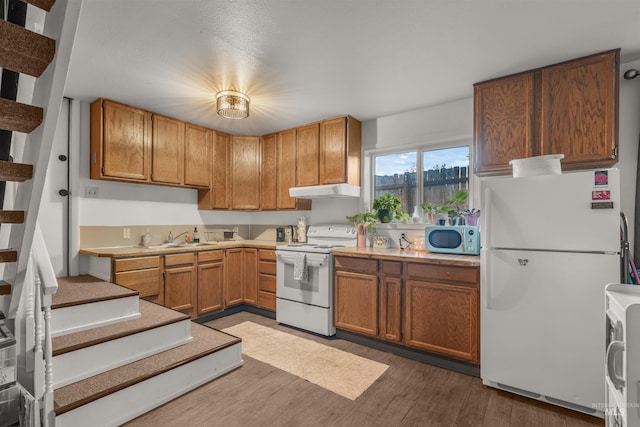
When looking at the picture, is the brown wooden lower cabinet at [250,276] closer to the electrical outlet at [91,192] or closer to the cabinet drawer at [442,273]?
the electrical outlet at [91,192]

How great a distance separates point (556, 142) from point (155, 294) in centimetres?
392

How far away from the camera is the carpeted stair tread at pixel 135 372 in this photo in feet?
5.98

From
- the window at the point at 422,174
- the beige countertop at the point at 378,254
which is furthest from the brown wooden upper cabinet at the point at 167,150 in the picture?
the window at the point at 422,174

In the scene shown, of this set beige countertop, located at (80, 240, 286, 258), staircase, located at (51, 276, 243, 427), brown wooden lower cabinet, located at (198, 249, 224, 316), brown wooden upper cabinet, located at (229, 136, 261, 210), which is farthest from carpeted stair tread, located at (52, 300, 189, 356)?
brown wooden upper cabinet, located at (229, 136, 261, 210)

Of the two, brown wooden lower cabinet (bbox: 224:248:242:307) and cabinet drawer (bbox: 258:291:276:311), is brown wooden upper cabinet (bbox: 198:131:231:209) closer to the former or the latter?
brown wooden lower cabinet (bbox: 224:248:242:307)

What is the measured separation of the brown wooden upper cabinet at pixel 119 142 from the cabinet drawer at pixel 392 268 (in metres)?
2.81

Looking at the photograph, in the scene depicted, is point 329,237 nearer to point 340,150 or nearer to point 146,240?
point 340,150

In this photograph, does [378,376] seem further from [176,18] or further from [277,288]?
[176,18]

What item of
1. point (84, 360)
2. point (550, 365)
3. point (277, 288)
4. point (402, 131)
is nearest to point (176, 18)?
point (84, 360)

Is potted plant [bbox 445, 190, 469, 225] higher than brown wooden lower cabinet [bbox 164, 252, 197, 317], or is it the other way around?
potted plant [bbox 445, 190, 469, 225]

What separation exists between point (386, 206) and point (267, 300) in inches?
74.7

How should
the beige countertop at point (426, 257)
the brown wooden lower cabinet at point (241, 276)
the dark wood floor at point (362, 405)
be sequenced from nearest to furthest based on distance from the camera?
the dark wood floor at point (362, 405), the beige countertop at point (426, 257), the brown wooden lower cabinet at point (241, 276)

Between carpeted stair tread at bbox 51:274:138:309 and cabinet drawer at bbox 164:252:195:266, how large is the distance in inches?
21.6

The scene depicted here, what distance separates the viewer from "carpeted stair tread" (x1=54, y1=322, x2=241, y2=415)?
182 centimetres
